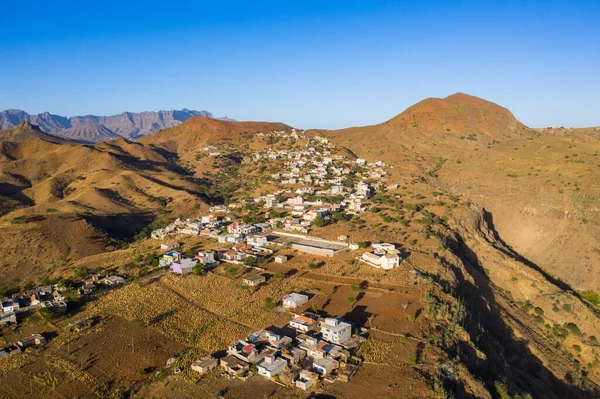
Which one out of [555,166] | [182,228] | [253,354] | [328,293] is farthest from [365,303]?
[555,166]

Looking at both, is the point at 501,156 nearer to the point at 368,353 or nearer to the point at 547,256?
the point at 547,256

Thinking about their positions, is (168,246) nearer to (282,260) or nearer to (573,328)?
(282,260)

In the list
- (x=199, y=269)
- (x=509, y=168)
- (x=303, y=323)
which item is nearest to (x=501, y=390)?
(x=303, y=323)

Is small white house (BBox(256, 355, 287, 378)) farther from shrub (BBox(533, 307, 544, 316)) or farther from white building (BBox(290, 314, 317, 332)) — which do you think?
shrub (BBox(533, 307, 544, 316))

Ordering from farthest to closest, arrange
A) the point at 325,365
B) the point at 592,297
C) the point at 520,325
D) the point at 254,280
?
the point at 592,297 < the point at 520,325 < the point at 254,280 < the point at 325,365

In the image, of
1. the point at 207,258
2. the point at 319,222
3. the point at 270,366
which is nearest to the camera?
the point at 270,366

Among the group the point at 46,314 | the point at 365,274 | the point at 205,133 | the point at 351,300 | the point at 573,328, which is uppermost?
the point at 205,133
